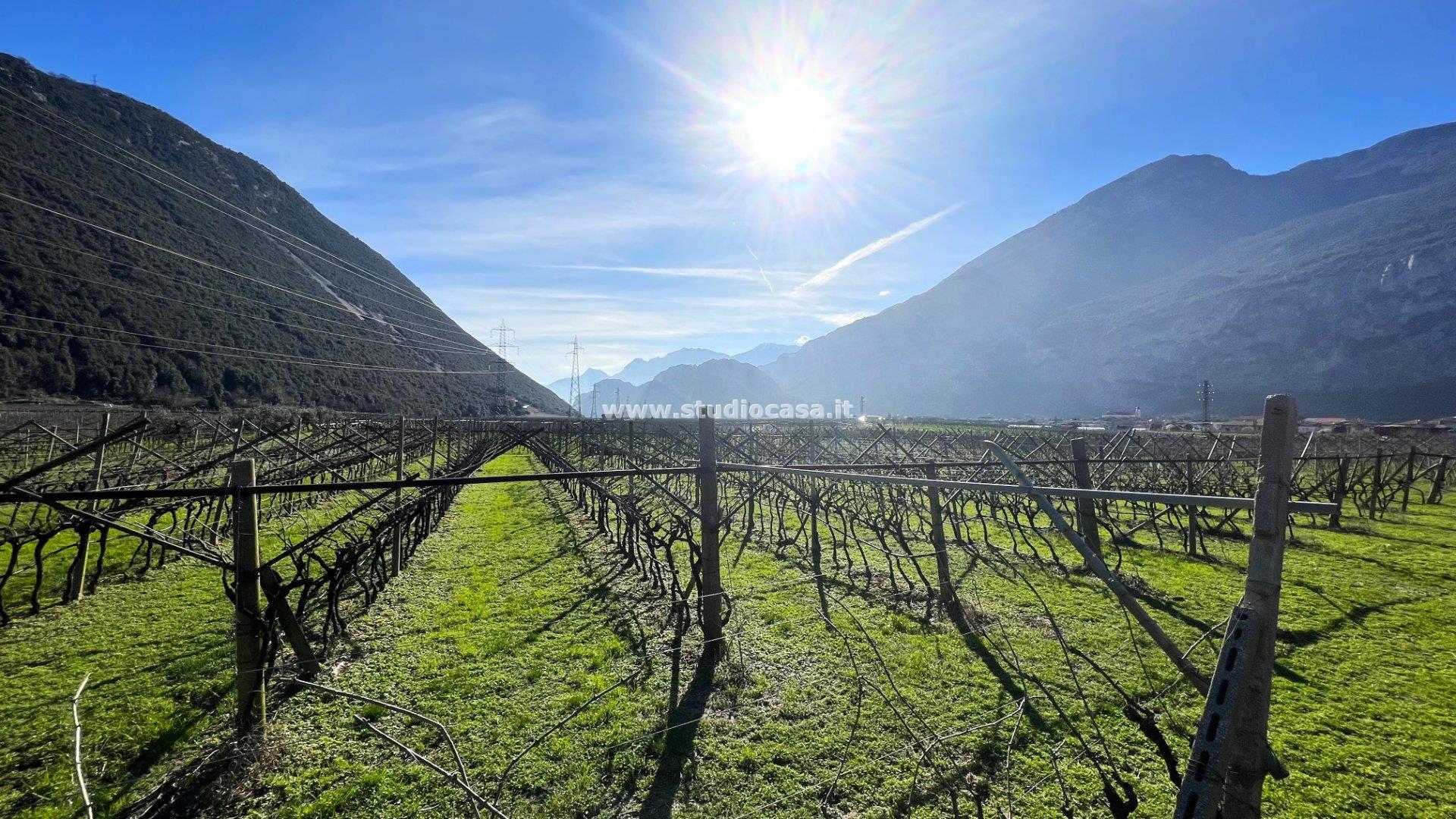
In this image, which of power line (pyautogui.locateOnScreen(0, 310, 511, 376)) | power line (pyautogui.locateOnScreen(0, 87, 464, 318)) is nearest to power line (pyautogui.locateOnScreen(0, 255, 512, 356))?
power line (pyautogui.locateOnScreen(0, 310, 511, 376))

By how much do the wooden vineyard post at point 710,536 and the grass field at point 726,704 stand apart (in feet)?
0.98

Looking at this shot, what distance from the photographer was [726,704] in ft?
15.0

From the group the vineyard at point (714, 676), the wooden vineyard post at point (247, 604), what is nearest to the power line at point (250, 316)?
the vineyard at point (714, 676)

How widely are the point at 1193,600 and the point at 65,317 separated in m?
64.9

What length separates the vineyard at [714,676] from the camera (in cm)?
291

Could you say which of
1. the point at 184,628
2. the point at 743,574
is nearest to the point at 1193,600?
the point at 743,574

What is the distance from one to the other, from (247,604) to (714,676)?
3.45m

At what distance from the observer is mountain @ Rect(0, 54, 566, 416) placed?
4181cm

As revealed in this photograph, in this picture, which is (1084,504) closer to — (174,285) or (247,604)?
(247,604)

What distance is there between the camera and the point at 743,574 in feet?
27.1

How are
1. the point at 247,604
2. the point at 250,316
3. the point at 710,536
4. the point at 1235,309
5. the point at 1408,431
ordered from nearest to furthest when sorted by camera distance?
1. the point at 247,604
2. the point at 710,536
3. the point at 1408,431
4. the point at 250,316
5. the point at 1235,309

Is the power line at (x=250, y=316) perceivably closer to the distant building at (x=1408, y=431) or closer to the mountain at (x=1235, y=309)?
the distant building at (x=1408, y=431)

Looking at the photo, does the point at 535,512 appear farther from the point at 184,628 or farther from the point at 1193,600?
the point at 1193,600

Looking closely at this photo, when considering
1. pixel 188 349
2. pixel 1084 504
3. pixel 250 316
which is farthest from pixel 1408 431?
pixel 250 316
